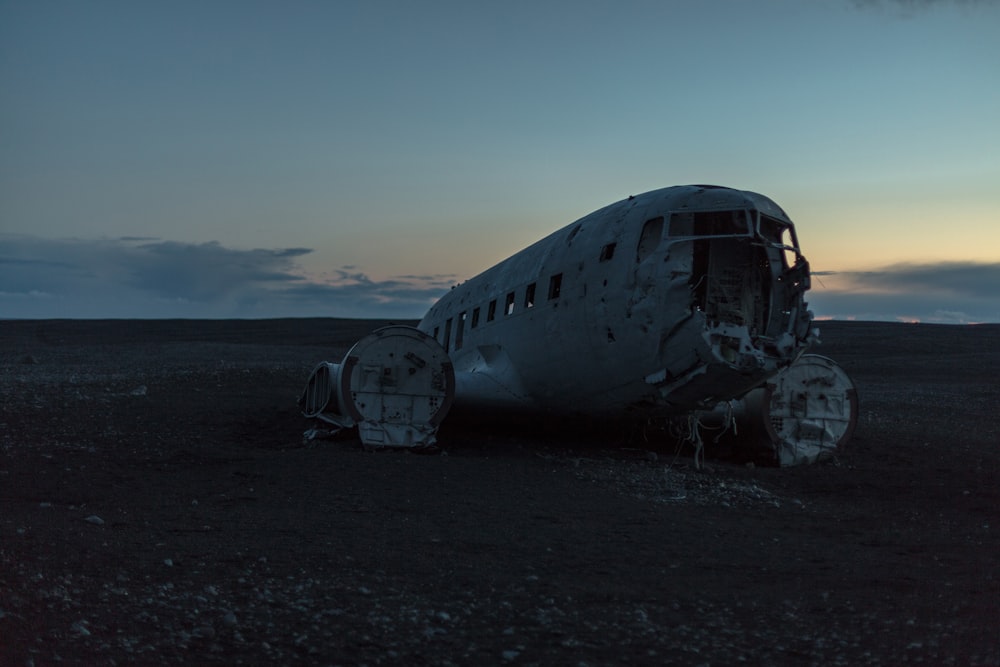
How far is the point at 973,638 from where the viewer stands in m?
5.33

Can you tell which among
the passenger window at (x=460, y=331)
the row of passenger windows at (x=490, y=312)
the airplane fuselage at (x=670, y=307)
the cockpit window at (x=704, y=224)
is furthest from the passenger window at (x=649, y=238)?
the passenger window at (x=460, y=331)

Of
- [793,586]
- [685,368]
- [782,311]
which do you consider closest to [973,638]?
[793,586]

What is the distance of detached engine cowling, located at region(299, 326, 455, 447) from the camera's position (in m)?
13.4

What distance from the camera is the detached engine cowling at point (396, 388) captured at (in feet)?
44.0

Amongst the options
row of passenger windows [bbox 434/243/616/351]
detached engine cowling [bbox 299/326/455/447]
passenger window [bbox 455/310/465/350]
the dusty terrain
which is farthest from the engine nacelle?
passenger window [bbox 455/310/465/350]

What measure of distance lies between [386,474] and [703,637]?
21.7 feet

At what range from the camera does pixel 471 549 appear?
25.3ft

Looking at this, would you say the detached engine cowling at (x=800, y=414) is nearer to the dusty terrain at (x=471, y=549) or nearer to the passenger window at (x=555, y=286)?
the dusty terrain at (x=471, y=549)

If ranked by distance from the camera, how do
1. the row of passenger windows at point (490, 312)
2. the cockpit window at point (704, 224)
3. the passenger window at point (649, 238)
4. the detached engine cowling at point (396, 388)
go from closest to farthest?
the cockpit window at point (704, 224) → the passenger window at point (649, 238) → the detached engine cowling at point (396, 388) → the row of passenger windows at point (490, 312)

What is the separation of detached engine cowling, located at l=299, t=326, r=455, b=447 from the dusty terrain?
1.94ft

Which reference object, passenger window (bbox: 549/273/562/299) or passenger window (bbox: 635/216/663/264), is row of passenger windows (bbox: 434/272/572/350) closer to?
passenger window (bbox: 549/273/562/299)

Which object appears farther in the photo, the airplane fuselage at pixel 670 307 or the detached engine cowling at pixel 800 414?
the detached engine cowling at pixel 800 414

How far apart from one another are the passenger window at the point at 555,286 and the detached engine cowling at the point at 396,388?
193 cm

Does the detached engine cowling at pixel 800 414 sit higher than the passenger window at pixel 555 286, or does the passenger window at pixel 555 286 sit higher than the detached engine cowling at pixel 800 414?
the passenger window at pixel 555 286
